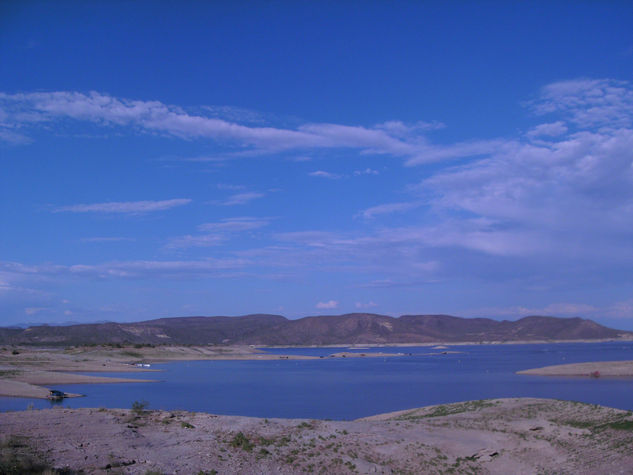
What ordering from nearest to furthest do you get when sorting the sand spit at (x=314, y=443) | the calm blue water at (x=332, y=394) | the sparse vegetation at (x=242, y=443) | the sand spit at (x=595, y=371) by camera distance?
the sand spit at (x=314, y=443) < the sparse vegetation at (x=242, y=443) < the calm blue water at (x=332, y=394) < the sand spit at (x=595, y=371)

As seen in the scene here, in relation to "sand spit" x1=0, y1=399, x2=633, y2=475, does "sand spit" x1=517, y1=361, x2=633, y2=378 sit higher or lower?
lower

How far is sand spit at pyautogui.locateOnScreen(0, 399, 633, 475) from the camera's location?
45.6 ft

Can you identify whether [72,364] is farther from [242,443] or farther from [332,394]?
[242,443]

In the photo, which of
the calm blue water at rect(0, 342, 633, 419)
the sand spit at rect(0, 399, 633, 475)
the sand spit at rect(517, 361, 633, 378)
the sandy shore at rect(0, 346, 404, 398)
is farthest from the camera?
the sand spit at rect(517, 361, 633, 378)

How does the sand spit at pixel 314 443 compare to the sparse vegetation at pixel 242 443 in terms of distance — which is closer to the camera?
the sand spit at pixel 314 443

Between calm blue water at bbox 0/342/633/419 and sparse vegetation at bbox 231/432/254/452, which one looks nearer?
sparse vegetation at bbox 231/432/254/452

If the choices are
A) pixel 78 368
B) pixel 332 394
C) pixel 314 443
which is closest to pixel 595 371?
pixel 332 394

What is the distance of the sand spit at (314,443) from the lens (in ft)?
45.6

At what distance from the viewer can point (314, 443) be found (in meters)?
17.8

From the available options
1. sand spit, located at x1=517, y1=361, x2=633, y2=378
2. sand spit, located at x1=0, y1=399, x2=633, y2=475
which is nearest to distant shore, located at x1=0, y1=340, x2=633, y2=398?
sand spit, located at x1=517, y1=361, x2=633, y2=378

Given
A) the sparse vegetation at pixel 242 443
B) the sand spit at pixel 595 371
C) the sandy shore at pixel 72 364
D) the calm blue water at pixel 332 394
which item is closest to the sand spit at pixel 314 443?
the sparse vegetation at pixel 242 443

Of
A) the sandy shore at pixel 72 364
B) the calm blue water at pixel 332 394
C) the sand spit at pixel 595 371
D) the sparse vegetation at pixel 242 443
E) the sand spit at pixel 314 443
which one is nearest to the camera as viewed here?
the sand spit at pixel 314 443

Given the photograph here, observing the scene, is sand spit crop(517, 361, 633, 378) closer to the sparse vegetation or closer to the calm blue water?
the calm blue water

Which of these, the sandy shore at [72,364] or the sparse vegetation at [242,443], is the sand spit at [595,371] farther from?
the sparse vegetation at [242,443]
